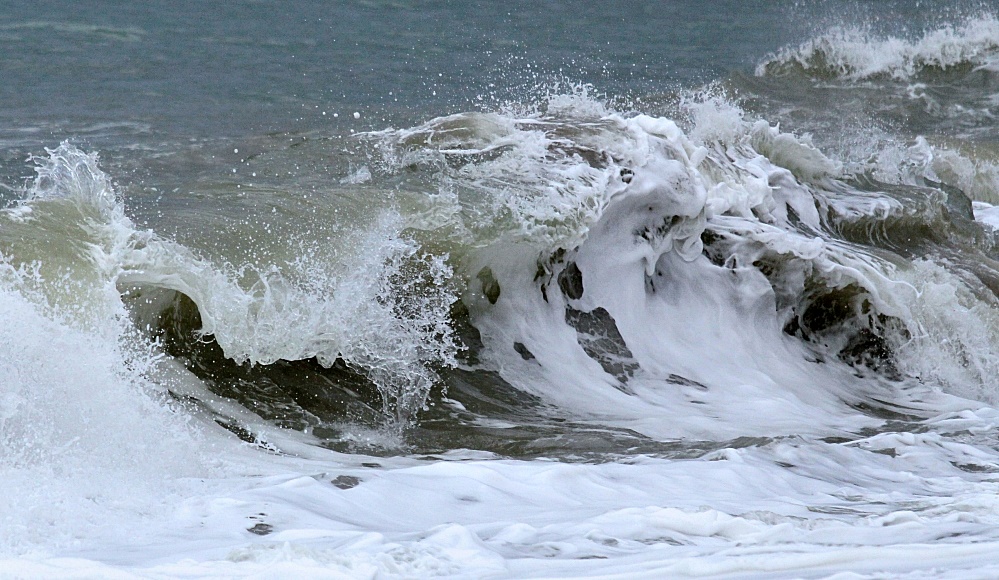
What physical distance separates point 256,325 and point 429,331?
2.63 ft

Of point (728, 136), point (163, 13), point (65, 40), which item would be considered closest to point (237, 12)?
point (163, 13)

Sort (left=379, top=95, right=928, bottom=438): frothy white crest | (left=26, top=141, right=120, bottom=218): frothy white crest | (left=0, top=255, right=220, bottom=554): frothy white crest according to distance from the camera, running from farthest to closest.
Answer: (left=379, top=95, right=928, bottom=438): frothy white crest → (left=26, top=141, right=120, bottom=218): frothy white crest → (left=0, top=255, right=220, bottom=554): frothy white crest

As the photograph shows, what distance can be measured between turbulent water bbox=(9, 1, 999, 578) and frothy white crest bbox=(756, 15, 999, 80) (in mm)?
5205

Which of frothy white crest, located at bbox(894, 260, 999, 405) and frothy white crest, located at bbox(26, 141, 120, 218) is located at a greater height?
frothy white crest, located at bbox(26, 141, 120, 218)

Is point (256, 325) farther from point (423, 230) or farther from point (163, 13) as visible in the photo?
point (163, 13)

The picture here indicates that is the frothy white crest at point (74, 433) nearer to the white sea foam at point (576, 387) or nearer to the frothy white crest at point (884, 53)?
the white sea foam at point (576, 387)

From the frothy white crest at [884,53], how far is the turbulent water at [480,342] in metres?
5.21

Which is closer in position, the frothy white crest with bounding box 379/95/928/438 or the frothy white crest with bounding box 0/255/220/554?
the frothy white crest with bounding box 0/255/220/554

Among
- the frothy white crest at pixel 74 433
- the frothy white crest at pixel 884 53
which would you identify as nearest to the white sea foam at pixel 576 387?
the frothy white crest at pixel 74 433

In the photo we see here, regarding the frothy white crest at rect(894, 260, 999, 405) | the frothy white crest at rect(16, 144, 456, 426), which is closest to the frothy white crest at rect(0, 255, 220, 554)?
the frothy white crest at rect(16, 144, 456, 426)

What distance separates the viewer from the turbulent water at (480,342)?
107 inches

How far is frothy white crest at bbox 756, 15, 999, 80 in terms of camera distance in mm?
14805

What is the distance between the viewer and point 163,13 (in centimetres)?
1327

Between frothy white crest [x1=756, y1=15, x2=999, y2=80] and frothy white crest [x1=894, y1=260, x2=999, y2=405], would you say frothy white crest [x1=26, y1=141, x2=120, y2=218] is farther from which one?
frothy white crest [x1=756, y1=15, x2=999, y2=80]
